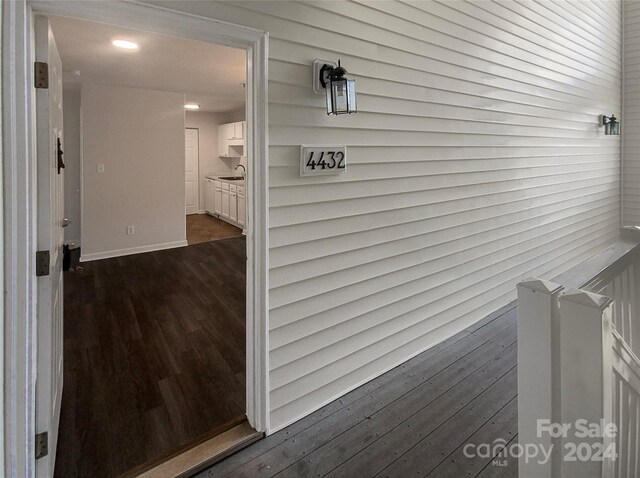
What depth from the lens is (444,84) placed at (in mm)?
3066

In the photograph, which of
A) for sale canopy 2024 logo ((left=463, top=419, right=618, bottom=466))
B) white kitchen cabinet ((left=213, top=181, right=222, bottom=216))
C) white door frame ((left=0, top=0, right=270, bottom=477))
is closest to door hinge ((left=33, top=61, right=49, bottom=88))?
white door frame ((left=0, top=0, right=270, bottom=477))

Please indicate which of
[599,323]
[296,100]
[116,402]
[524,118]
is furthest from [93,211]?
[599,323]

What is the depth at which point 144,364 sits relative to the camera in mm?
2807

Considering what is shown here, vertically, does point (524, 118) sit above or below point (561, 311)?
above

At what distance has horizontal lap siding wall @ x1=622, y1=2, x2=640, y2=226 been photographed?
6.30 metres

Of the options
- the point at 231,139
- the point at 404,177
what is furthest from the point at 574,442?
the point at 231,139

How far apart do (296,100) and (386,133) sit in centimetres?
79

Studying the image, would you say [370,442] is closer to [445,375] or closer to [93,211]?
[445,375]

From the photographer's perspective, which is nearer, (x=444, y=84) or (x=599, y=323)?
(x=599, y=323)

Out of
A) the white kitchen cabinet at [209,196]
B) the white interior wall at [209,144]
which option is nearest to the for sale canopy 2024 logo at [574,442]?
the white kitchen cabinet at [209,196]

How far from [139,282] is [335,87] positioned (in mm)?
3667

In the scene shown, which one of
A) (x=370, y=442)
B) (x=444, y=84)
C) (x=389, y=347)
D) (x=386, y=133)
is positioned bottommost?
(x=370, y=442)

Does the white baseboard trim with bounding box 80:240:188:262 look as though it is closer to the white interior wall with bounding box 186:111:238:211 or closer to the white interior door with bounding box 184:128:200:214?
the white interior door with bounding box 184:128:200:214

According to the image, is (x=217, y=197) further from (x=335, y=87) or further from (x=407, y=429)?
(x=407, y=429)
